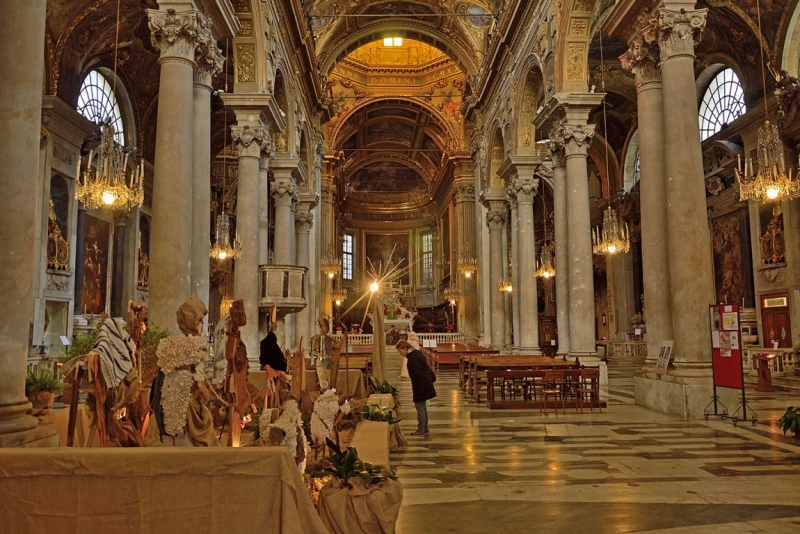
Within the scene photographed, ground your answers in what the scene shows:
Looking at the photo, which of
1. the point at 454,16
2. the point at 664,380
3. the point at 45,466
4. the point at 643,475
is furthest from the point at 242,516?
the point at 454,16

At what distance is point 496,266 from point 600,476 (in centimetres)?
1816

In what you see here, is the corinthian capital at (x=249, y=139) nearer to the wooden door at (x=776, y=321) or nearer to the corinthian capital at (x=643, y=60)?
the corinthian capital at (x=643, y=60)

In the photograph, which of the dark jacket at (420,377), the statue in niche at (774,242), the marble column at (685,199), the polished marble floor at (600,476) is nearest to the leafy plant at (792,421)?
the polished marble floor at (600,476)

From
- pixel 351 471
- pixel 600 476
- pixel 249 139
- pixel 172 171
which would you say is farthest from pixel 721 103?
pixel 351 471

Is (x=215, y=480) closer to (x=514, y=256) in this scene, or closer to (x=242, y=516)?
(x=242, y=516)

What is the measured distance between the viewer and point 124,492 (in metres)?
3.06

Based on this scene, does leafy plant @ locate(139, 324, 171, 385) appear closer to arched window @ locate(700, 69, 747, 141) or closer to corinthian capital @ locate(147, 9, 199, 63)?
corinthian capital @ locate(147, 9, 199, 63)

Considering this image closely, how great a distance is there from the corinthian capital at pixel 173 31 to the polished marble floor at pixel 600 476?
641cm

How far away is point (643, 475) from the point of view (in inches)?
228

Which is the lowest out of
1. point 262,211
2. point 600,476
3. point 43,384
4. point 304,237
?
point 600,476

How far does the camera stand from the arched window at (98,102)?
17.6 meters

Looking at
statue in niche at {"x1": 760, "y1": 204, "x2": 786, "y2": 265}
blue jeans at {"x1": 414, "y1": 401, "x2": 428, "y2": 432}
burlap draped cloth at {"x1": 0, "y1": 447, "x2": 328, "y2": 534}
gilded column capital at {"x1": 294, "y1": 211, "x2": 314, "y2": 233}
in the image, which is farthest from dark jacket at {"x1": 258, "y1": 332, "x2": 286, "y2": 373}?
gilded column capital at {"x1": 294, "y1": 211, "x2": 314, "y2": 233}

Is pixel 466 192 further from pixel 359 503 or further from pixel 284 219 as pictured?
pixel 359 503

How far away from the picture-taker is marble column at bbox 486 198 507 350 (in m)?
23.4
